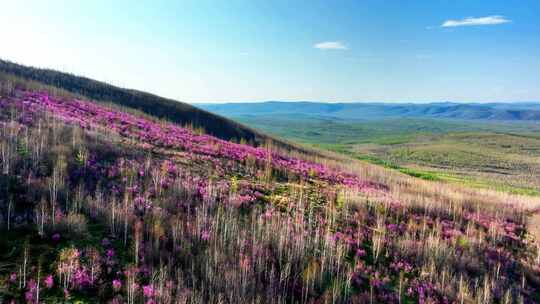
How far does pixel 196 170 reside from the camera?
43.9 feet

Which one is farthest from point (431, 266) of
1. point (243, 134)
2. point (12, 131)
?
point (243, 134)

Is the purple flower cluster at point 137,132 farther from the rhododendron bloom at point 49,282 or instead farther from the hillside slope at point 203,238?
the rhododendron bloom at point 49,282

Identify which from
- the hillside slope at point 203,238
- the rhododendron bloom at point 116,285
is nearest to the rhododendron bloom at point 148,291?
the hillside slope at point 203,238

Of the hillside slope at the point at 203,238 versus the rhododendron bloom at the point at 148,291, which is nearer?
the rhododendron bloom at the point at 148,291

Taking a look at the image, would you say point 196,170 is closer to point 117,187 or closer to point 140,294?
point 117,187

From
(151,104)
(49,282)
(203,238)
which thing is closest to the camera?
(49,282)

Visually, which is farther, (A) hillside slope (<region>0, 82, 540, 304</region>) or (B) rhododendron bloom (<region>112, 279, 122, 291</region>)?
(A) hillside slope (<region>0, 82, 540, 304</region>)

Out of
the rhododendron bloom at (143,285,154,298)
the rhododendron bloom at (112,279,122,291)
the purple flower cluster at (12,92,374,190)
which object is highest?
the purple flower cluster at (12,92,374,190)

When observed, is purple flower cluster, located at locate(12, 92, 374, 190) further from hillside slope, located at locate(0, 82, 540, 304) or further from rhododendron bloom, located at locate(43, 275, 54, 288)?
rhododendron bloom, located at locate(43, 275, 54, 288)

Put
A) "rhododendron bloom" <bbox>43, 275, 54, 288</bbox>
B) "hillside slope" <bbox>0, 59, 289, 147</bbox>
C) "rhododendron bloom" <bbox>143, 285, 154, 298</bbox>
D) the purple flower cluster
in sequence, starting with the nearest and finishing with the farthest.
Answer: "rhododendron bloom" <bbox>43, 275, 54, 288</bbox> → "rhododendron bloom" <bbox>143, 285, 154, 298</bbox> → the purple flower cluster → "hillside slope" <bbox>0, 59, 289, 147</bbox>

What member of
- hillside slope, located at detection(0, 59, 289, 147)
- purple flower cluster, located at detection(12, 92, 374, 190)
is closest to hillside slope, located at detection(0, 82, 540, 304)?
purple flower cluster, located at detection(12, 92, 374, 190)

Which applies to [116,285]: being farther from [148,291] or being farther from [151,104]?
[151,104]

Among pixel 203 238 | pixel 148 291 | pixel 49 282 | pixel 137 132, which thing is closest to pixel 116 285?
pixel 148 291

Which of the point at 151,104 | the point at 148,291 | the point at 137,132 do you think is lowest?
the point at 148,291
